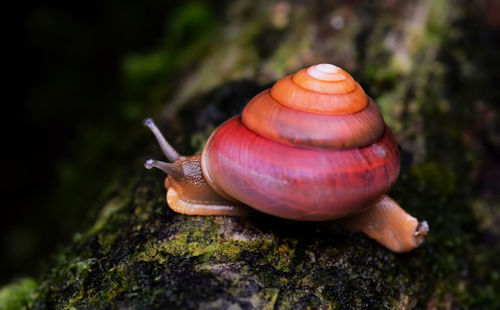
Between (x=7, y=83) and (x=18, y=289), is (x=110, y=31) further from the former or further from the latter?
(x=18, y=289)

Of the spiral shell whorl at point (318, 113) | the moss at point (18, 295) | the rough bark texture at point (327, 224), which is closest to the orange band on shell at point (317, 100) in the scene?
the spiral shell whorl at point (318, 113)

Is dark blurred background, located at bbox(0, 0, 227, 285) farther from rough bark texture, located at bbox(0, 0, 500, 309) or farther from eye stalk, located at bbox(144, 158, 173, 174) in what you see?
eye stalk, located at bbox(144, 158, 173, 174)

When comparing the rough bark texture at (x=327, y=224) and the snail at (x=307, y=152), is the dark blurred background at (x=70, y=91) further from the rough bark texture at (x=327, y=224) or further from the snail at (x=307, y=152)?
the snail at (x=307, y=152)

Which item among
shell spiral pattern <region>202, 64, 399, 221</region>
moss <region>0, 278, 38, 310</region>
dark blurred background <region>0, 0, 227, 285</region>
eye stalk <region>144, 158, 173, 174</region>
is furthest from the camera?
dark blurred background <region>0, 0, 227, 285</region>

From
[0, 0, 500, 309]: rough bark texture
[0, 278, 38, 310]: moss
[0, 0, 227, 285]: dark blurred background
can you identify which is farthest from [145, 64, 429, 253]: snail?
[0, 0, 227, 285]: dark blurred background

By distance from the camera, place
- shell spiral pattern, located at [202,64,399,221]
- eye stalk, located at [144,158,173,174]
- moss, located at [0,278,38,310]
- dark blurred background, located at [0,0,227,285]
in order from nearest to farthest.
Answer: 1. shell spiral pattern, located at [202,64,399,221]
2. eye stalk, located at [144,158,173,174]
3. moss, located at [0,278,38,310]
4. dark blurred background, located at [0,0,227,285]

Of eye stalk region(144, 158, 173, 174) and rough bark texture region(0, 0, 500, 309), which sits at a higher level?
eye stalk region(144, 158, 173, 174)

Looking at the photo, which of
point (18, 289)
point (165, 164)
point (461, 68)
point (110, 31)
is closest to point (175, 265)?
point (165, 164)

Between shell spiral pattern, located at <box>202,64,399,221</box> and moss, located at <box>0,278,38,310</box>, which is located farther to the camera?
moss, located at <box>0,278,38,310</box>
